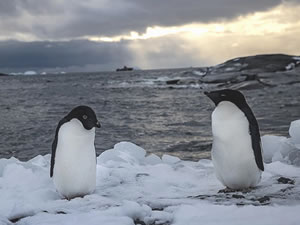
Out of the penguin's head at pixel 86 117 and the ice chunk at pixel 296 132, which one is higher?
Result: the penguin's head at pixel 86 117

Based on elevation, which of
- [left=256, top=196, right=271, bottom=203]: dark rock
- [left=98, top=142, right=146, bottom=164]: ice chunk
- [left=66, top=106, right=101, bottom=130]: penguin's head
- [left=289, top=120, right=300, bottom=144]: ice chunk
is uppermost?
[left=66, top=106, right=101, bottom=130]: penguin's head

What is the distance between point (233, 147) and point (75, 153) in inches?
60.3

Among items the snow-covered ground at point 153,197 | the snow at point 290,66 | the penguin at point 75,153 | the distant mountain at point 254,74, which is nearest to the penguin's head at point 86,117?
the penguin at point 75,153

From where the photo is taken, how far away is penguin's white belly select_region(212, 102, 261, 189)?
404cm

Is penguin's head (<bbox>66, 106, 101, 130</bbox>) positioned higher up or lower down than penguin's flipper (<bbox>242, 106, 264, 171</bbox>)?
higher up

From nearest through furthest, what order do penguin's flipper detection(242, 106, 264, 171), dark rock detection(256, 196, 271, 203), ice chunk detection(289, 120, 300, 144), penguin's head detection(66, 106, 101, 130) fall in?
1. dark rock detection(256, 196, 271, 203)
2. penguin's head detection(66, 106, 101, 130)
3. penguin's flipper detection(242, 106, 264, 171)
4. ice chunk detection(289, 120, 300, 144)

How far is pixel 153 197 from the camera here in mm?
4258

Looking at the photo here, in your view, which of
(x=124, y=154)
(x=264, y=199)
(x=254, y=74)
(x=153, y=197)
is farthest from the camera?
(x=254, y=74)

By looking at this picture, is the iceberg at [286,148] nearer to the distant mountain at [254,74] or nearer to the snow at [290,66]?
the distant mountain at [254,74]

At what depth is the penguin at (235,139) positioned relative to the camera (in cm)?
404

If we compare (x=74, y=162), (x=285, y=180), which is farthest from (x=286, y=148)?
(x=74, y=162)

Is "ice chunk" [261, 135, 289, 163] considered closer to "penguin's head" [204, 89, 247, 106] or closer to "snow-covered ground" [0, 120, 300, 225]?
"snow-covered ground" [0, 120, 300, 225]

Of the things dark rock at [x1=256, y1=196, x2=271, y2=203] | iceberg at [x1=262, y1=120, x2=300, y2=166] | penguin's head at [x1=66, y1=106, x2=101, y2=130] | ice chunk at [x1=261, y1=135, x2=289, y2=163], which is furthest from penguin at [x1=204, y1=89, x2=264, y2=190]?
ice chunk at [x1=261, y1=135, x2=289, y2=163]

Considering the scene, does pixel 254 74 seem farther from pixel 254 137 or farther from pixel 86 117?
pixel 86 117
